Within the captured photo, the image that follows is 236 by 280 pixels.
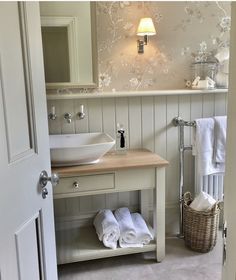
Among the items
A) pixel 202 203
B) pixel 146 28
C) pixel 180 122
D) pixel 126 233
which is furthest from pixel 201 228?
pixel 146 28

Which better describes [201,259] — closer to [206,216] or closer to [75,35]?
[206,216]

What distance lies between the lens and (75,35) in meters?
2.32

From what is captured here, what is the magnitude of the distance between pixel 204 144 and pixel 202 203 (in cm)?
46

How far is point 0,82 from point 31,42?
270 millimetres

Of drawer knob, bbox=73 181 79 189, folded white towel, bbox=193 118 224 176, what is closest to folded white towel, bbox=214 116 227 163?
folded white towel, bbox=193 118 224 176

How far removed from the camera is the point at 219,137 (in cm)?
244

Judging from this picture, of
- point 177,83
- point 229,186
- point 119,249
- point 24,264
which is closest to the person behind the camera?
point 229,186

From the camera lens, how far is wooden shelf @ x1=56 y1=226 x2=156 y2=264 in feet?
7.10

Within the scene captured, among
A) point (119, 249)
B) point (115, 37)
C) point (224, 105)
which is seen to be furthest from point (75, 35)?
point (119, 249)

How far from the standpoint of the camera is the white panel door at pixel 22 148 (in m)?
1.02

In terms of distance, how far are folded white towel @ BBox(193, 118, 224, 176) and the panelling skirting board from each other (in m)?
0.21

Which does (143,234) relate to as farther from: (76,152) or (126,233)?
(76,152)

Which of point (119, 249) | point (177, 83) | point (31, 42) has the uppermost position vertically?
point (31, 42)

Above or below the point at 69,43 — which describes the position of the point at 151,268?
below
